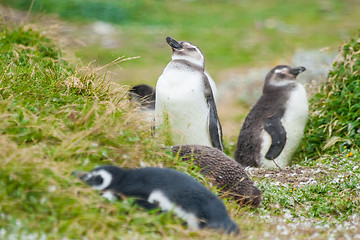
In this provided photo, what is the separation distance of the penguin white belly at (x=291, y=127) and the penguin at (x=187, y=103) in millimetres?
877

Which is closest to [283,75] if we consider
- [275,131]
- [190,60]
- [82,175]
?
[275,131]

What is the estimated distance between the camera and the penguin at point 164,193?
3648 mm

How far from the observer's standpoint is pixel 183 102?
20.4ft

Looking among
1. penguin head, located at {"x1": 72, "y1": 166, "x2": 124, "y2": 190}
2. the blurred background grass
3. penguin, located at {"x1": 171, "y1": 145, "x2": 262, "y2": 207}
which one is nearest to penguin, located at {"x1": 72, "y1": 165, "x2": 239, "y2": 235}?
penguin head, located at {"x1": 72, "y1": 166, "x2": 124, "y2": 190}

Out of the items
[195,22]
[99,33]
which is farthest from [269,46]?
[99,33]

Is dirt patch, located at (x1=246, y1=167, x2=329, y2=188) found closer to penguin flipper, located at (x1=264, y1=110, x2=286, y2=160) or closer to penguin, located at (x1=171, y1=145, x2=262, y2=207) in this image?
penguin, located at (x1=171, y1=145, x2=262, y2=207)

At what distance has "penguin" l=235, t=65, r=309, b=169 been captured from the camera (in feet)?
23.5

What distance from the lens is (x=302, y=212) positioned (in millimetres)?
5000

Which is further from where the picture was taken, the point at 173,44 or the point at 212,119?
the point at 173,44

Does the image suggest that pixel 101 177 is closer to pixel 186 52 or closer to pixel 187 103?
pixel 187 103

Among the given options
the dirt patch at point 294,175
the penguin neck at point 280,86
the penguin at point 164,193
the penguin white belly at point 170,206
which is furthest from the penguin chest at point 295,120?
the penguin white belly at point 170,206

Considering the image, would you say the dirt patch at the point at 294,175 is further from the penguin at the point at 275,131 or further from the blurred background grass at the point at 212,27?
the blurred background grass at the point at 212,27

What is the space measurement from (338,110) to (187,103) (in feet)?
6.62

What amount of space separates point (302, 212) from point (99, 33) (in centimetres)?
1412
